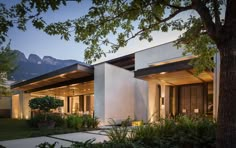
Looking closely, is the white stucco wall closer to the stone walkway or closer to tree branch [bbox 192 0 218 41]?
the stone walkway

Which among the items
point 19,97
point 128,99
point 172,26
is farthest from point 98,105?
point 19,97

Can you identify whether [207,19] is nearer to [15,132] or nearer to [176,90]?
[15,132]

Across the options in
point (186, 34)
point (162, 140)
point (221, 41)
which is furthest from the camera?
point (186, 34)

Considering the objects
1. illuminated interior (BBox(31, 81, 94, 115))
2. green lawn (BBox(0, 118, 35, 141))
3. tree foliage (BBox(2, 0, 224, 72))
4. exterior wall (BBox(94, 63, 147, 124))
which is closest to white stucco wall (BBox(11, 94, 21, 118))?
illuminated interior (BBox(31, 81, 94, 115))

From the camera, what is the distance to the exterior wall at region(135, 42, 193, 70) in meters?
17.1

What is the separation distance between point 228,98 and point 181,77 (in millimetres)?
11516

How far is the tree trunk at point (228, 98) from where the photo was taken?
471 centimetres

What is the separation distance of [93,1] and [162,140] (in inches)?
129

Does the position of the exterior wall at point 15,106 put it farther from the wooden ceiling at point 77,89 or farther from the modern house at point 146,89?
the modern house at point 146,89

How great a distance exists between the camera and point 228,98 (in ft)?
15.5

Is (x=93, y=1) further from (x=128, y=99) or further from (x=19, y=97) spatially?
(x=19, y=97)

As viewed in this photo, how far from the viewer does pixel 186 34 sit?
22.5 feet

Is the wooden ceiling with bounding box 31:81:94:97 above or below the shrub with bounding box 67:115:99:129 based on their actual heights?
above

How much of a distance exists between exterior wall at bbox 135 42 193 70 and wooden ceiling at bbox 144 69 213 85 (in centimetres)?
121
